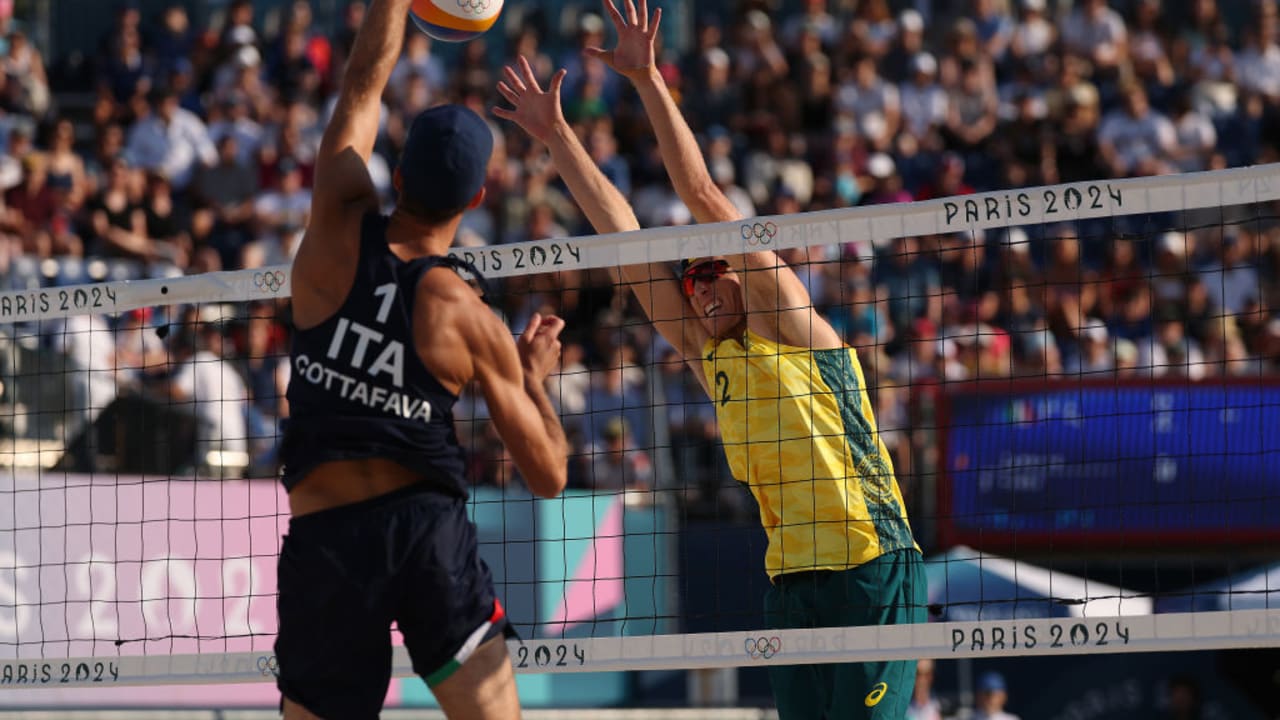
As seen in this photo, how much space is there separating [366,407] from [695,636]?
2146 mm

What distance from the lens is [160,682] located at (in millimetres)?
6641

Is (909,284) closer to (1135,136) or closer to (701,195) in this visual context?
(1135,136)

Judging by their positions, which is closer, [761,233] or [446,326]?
[446,326]

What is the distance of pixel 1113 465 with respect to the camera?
1314cm

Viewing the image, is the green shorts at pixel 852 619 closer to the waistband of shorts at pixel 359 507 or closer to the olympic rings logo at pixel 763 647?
the olympic rings logo at pixel 763 647

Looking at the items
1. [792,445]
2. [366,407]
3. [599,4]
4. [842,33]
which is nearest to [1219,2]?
[842,33]

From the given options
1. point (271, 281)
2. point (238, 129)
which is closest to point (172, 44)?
point (238, 129)

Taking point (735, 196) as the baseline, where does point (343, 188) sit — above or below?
below

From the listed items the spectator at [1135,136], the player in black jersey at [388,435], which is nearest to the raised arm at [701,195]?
the player in black jersey at [388,435]

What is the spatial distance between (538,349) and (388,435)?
0.48 metres

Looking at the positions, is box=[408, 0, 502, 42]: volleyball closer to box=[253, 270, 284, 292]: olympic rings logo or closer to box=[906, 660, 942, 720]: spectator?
box=[253, 270, 284, 292]: olympic rings logo

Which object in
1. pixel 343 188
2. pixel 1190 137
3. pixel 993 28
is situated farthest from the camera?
pixel 993 28

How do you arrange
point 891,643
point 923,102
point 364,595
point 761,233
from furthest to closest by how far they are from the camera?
point 923,102 → point 761,233 → point 891,643 → point 364,595

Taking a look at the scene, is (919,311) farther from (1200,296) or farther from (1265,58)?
(1265,58)
